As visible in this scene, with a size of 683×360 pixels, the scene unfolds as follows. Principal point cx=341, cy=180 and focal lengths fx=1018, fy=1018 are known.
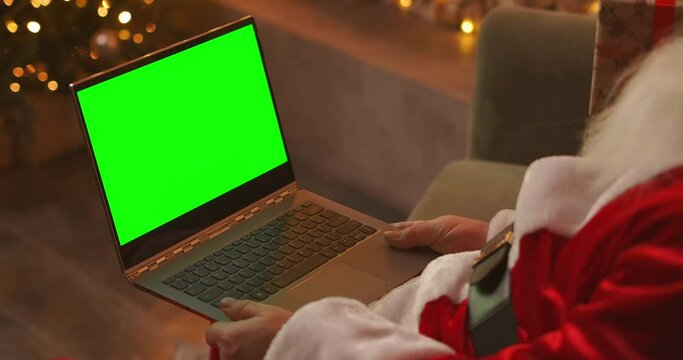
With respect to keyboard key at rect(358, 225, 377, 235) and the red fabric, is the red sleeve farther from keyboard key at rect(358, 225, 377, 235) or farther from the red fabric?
keyboard key at rect(358, 225, 377, 235)

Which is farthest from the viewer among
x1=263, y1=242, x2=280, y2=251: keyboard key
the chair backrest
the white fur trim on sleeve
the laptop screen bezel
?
the chair backrest

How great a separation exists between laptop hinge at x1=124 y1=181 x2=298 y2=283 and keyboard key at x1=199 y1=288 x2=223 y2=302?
0.26ft

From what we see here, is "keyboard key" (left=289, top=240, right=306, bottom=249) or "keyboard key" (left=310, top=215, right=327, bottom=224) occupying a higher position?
"keyboard key" (left=310, top=215, right=327, bottom=224)

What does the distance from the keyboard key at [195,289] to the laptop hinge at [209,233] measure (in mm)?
58

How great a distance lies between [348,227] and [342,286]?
13cm

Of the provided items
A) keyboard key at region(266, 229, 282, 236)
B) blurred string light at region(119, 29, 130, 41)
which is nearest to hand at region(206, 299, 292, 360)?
keyboard key at region(266, 229, 282, 236)

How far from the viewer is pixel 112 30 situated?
8.16ft

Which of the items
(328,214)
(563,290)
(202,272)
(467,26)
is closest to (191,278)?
(202,272)

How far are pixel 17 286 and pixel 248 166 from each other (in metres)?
1.07

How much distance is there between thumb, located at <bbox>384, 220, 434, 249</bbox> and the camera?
132 cm

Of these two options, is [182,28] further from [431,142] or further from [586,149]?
[586,149]

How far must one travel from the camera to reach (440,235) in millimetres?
1330

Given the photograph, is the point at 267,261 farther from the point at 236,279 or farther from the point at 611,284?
the point at 611,284

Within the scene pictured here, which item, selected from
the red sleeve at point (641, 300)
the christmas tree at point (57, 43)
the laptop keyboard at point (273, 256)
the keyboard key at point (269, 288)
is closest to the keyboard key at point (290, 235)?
the laptop keyboard at point (273, 256)
